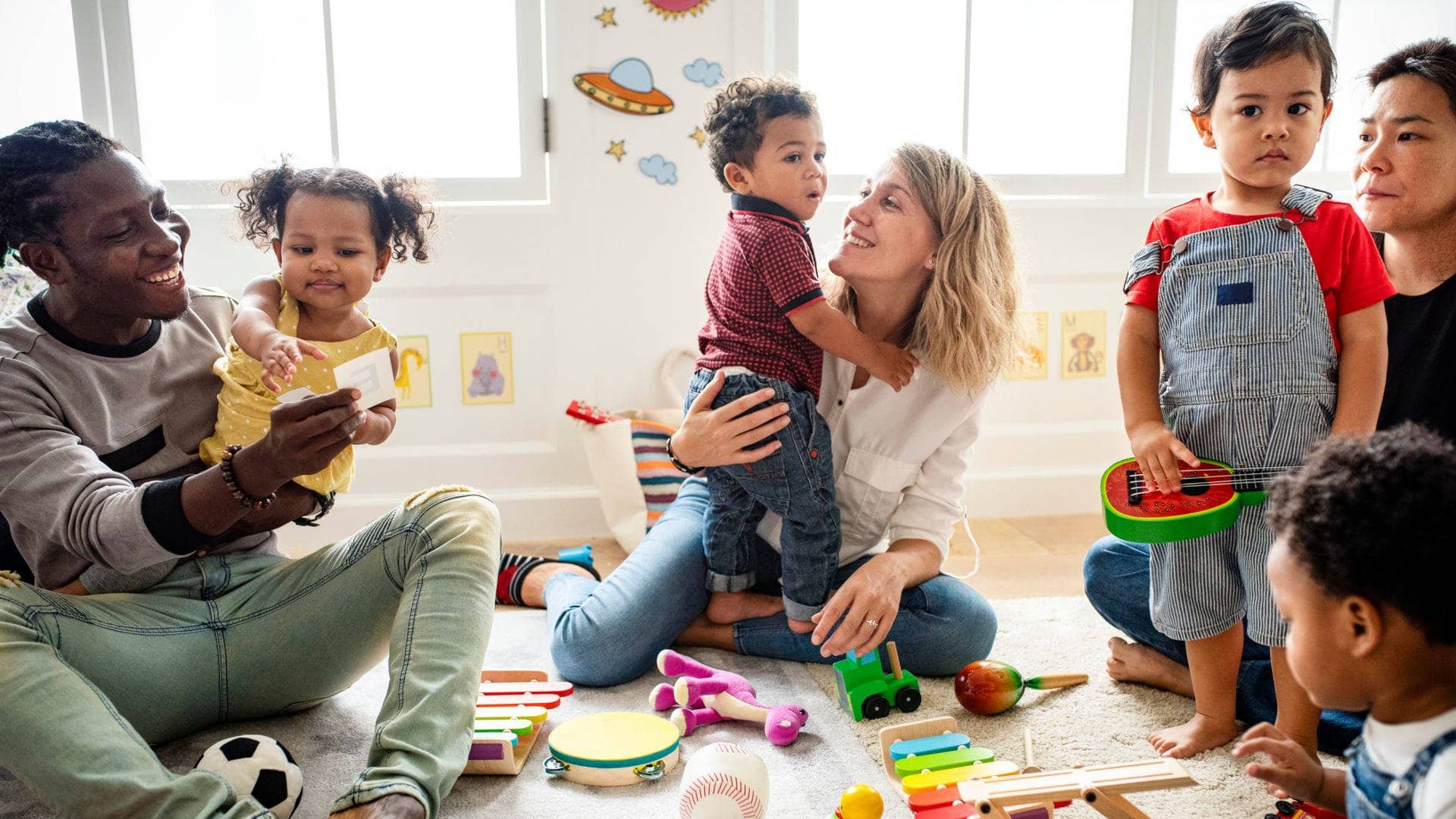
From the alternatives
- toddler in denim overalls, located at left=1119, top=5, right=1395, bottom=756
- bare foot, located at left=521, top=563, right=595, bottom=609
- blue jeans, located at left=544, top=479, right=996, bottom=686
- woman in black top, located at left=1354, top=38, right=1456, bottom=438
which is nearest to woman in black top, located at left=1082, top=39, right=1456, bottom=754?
woman in black top, located at left=1354, top=38, right=1456, bottom=438

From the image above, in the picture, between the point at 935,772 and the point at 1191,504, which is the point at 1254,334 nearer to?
the point at 1191,504

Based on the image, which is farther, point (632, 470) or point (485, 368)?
point (485, 368)

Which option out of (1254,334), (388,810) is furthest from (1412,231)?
(388,810)

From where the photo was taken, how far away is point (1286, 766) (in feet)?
3.33

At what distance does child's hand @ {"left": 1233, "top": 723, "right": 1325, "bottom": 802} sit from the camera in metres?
1.01

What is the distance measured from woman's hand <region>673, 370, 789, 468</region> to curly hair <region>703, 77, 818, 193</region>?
1.31 feet

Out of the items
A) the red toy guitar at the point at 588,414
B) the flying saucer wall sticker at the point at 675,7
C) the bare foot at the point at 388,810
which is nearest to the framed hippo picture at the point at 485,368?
the red toy guitar at the point at 588,414

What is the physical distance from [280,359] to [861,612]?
2.98 ft

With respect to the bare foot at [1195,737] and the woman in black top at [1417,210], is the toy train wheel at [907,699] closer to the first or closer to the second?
the bare foot at [1195,737]

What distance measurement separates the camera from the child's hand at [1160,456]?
1.53m

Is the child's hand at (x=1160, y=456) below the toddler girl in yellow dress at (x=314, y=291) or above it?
below

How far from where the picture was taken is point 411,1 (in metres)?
2.76

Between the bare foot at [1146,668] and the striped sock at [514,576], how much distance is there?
1.01 m

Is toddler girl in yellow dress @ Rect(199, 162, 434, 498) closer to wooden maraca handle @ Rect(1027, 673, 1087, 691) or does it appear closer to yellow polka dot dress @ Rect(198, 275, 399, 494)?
yellow polka dot dress @ Rect(198, 275, 399, 494)
